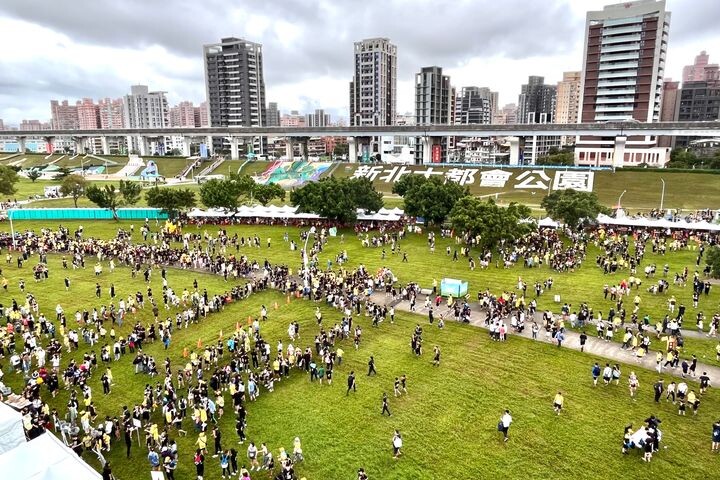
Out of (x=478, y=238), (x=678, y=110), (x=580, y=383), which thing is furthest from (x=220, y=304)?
(x=678, y=110)

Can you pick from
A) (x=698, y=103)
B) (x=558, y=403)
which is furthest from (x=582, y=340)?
(x=698, y=103)

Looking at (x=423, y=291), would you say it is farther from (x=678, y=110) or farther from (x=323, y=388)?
(x=678, y=110)

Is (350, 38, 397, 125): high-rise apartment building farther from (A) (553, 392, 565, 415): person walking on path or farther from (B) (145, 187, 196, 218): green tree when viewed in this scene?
(A) (553, 392, 565, 415): person walking on path

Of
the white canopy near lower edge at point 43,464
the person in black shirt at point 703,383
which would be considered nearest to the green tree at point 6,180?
the white canopy near lower edge at point 43,464

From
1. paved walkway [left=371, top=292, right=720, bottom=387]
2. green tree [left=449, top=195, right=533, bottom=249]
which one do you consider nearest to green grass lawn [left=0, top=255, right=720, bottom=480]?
paved walkway [left=371, top=292, right=720, bottom=387]

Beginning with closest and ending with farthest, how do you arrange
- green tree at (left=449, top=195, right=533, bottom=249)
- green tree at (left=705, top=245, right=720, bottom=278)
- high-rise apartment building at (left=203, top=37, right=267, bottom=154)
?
green tree at (left=705, top=245, right=720, bottom=278), green tree at (left=449, top=195, right=533, bottom=249), high-rise apartment building at (left=203, top=37, right=267, bottom=154)

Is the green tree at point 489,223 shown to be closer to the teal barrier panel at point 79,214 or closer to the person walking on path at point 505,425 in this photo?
the person walking on path at point 505,425
